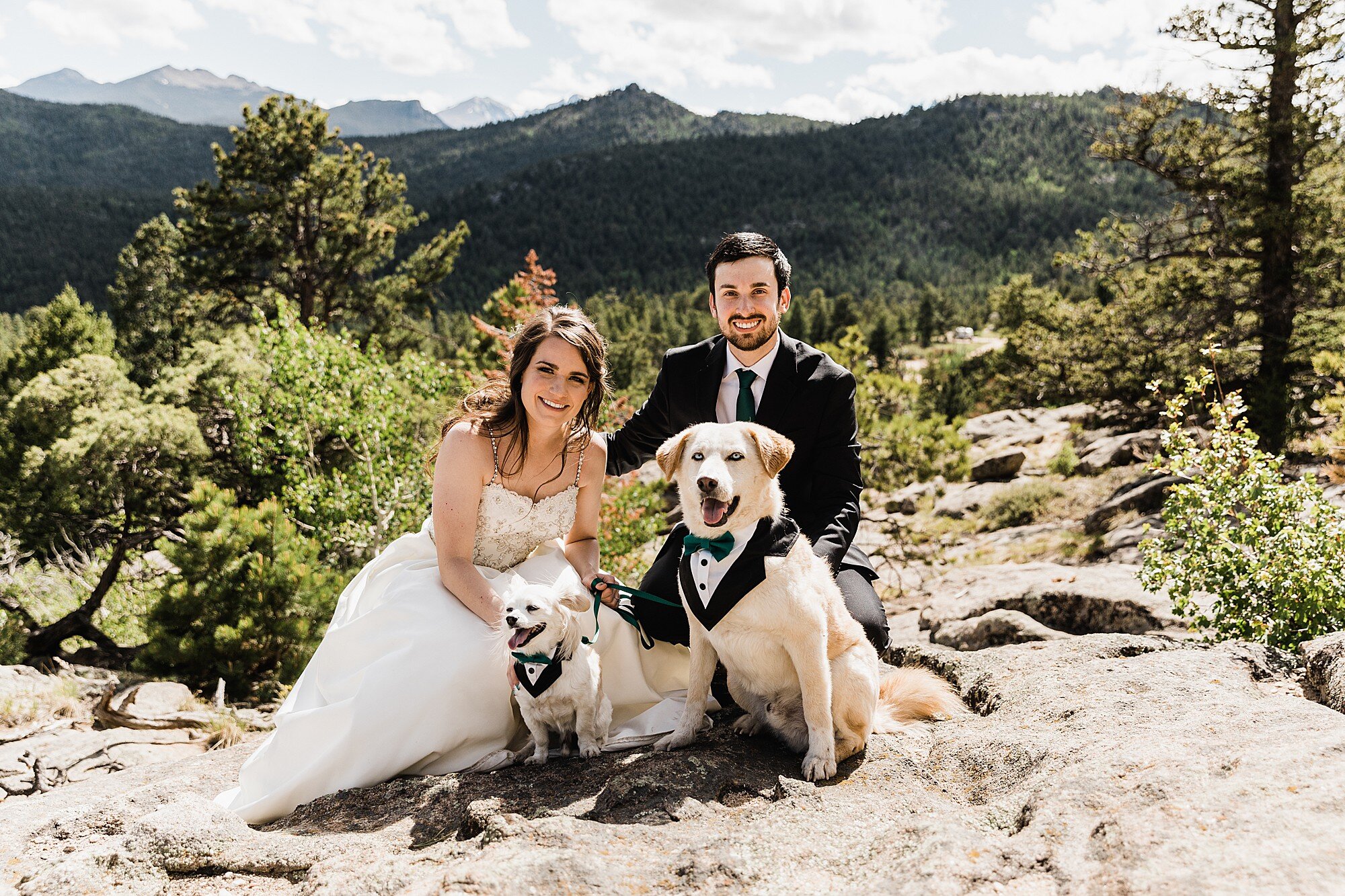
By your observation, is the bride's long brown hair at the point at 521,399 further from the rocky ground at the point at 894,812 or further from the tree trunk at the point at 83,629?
the tree trunk at the point at 83,629

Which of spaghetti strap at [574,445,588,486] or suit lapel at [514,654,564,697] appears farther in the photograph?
spaghetti strap at [574,445,588,486]

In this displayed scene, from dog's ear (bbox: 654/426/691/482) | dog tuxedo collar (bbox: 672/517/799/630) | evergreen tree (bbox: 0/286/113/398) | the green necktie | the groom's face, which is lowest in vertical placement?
dog tuxedo collar (bbox: 672/517/799/630)

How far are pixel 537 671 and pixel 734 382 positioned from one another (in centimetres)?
203

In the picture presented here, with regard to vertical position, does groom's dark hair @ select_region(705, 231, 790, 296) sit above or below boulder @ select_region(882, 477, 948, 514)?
above

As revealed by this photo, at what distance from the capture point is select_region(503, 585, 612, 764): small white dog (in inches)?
129

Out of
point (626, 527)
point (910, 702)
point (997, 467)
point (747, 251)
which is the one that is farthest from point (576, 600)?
point (997, 467)

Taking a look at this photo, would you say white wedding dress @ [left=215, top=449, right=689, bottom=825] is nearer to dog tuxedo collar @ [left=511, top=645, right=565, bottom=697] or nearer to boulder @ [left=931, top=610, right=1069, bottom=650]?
dog tuxedo collar @ [left=511, top=645, right=565, bottom=697]

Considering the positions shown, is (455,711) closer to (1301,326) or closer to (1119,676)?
(1119,676)

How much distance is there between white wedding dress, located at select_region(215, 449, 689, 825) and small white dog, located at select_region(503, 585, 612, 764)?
0.44ft

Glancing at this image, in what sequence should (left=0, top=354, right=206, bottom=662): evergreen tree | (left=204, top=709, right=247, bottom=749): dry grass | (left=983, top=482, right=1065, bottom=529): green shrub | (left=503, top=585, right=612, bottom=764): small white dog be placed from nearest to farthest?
(left=503, top=585, right=612, bottom=764): small white dog → (left=204, top=709, right=247, bottom=749): dry grass → (left=0, top=354, right=206, bottom=662): evergreen tree → (left=983, top=482, right=1065, bottom=529): green shrub

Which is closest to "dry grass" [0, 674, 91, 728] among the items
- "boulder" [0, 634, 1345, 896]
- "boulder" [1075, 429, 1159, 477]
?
"boulder" [0, 634, 1345, 896]

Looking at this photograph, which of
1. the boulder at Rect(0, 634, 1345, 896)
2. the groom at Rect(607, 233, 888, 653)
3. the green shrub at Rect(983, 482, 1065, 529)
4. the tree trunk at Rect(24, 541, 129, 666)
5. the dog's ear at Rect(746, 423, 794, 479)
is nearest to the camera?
the boulder at Rect(0, 634, 1345, 896)

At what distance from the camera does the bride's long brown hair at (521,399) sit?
13.1ft

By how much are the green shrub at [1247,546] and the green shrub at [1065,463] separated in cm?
1529
